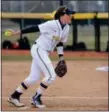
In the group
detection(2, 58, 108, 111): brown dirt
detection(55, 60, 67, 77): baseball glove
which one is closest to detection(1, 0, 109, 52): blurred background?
detection(2, 58, 108, 111): brown dirt

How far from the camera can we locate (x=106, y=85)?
1148 cm

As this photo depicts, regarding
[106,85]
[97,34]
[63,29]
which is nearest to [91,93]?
[106,85]

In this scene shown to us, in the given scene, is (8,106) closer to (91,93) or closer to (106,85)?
(91,93)

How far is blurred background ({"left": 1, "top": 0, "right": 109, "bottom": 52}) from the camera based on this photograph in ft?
77.7

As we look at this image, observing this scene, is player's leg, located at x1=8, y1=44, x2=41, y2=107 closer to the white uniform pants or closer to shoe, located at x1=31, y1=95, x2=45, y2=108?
the white uniform pants

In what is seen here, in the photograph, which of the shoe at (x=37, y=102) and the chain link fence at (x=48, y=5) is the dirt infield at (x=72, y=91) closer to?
the shoe at (x=37, y=102)

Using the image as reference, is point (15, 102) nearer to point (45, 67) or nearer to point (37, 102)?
point (37, 102)

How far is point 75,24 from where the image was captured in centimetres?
2392

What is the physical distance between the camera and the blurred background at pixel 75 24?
2369cm

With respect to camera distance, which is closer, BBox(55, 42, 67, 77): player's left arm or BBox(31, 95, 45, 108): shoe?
BBox(31, 95, 45, 108): shoe

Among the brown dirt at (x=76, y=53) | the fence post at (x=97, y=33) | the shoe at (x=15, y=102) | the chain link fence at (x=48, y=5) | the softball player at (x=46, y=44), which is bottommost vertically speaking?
the brown dirt at (x=76, y=53)

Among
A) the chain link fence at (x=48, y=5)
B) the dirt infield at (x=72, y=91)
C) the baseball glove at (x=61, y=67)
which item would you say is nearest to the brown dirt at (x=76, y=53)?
the chain link fence at (x=48, y=5)

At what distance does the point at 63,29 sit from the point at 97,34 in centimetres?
1599

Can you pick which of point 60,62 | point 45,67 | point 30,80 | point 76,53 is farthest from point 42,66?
point 76,53
